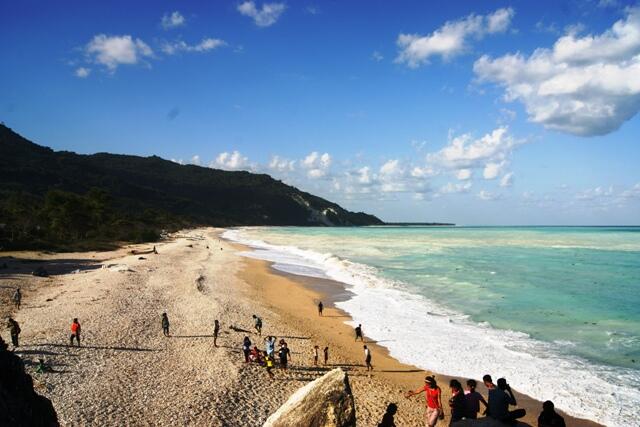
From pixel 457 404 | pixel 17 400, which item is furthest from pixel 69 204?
pixel 457 404

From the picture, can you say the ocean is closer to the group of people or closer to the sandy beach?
the sandy beach

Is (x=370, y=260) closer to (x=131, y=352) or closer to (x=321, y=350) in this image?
(x=321, y=350)

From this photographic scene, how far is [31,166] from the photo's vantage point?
Result: 392ft

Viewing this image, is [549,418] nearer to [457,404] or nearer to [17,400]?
[457,404]

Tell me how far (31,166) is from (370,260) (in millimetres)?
106276

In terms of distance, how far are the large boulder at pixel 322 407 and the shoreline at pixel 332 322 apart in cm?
768

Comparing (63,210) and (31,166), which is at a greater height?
(31,166)

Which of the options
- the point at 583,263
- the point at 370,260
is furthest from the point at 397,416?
the point at 583,263

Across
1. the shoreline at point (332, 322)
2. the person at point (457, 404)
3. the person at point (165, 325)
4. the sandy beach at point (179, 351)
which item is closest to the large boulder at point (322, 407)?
the person at point (457, 404)

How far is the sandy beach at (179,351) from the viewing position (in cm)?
1374

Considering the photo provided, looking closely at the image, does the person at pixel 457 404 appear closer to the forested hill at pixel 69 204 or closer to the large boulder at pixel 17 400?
the large boulder at pixel 17 400

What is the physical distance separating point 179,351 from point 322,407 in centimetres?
1287

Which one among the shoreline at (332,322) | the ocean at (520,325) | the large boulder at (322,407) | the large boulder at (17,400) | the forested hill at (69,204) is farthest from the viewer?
the forested hill at (69,204)

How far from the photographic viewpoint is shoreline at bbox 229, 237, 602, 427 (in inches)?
615
